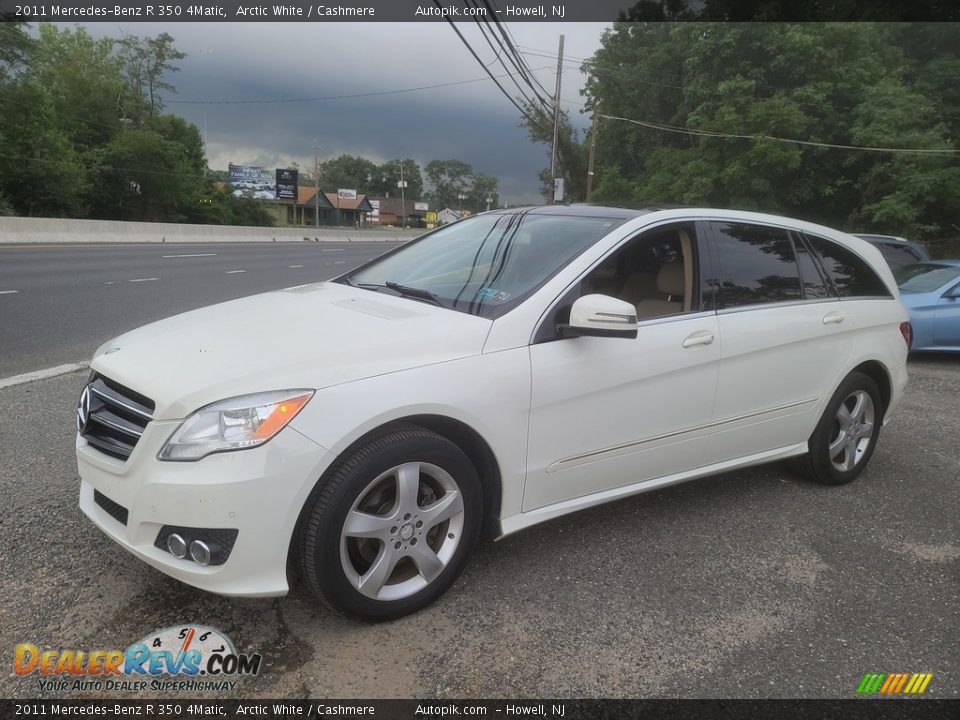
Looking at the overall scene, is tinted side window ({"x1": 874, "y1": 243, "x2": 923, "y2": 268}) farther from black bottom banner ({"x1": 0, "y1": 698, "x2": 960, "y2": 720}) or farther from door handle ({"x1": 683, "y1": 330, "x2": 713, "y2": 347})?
black bottom banner ({"x1": 0, "y1": 698, "x2": 960, "y2": 720})

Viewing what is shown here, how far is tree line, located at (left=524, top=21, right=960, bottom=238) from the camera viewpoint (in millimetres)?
23797

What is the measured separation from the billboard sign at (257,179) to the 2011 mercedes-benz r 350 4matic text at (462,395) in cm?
8171

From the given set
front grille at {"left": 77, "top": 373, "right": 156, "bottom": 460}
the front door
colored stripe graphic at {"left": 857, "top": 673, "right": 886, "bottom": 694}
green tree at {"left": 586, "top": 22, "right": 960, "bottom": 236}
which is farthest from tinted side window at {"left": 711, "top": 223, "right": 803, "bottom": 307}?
green tree at {"left": 586, "top": 22, "right": 960, "bottom": 236}

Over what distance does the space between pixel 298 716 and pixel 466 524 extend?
2.91ft

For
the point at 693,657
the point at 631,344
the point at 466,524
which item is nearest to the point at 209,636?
the point at 466,524

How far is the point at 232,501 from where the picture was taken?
219 cm

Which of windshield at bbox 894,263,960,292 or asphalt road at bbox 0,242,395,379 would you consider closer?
asphalt road at bbox 0,242,395,379

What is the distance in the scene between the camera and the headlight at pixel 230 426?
2219 mm

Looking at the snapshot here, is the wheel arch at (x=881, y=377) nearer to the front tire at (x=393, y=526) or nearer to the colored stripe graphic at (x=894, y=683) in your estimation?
the colored stripe graphic at (x=894, y=683)

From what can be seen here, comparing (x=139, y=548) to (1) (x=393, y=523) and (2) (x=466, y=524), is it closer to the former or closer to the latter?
(1) (x=393, y=523)

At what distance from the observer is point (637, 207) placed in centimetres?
364

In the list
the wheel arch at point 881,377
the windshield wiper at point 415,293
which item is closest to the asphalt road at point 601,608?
the wheel arch at point 881,377

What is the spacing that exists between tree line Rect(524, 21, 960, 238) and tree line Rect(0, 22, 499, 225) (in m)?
33.7

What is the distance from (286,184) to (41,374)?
82662 millimetres
